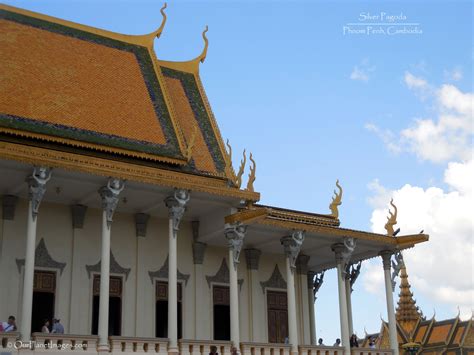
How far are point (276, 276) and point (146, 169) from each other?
745 cm

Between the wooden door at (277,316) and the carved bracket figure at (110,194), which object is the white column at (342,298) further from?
the carved bracket figure at (110,194)

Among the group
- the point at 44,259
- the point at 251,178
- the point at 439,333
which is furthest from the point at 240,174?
the point at 439,333

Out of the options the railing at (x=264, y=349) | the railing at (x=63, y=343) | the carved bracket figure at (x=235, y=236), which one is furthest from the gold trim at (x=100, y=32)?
the railing at (x=264, y=349)

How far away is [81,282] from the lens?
19.0m

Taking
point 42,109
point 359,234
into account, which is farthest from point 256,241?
point 42,109

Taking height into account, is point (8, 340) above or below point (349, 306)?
below

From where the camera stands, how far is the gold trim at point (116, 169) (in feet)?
52.8

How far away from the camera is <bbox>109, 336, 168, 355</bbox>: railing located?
54.8ft

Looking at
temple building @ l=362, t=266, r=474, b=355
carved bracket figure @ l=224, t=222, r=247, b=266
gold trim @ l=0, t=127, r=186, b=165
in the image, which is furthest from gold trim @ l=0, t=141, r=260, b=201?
temple building @ l=362, t=266, r=474, b=355

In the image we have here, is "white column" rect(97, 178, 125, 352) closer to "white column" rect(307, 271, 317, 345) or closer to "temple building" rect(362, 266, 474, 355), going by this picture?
"white column" rect(307, 271, 317, 345)

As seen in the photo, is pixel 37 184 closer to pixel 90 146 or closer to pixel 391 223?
pixel 90 146

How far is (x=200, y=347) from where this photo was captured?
18.1 meters

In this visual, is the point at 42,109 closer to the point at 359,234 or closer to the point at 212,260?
the point at 212,260

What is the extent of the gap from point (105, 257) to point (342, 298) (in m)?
7.80
